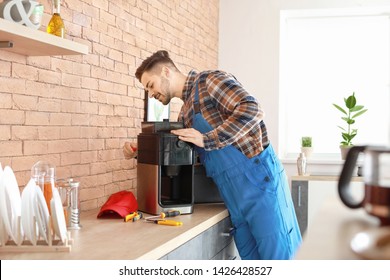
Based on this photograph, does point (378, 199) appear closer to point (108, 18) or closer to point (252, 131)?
point (252, 131)

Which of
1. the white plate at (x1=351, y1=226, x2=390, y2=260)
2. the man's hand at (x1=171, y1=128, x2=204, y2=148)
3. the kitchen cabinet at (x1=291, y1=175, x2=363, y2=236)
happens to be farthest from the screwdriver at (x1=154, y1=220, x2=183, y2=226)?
the kitchen cabinet at (x1=291, y1=175, x2=363, y2=236)

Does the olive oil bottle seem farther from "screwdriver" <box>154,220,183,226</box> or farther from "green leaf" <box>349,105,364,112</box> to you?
"green leaf" <box>349,105,364,112</box>

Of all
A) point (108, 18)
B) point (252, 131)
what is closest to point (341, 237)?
point (252, 131)

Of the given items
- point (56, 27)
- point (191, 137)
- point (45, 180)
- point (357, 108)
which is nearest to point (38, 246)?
point (45, 180)

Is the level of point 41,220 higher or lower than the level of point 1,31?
lower

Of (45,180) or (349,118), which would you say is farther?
(349,118)

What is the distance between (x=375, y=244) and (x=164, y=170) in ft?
5.49

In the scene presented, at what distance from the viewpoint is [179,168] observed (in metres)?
2.11

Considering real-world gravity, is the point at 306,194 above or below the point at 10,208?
below

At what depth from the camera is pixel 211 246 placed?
2.05 m

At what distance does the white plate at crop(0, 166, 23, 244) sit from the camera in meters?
1.36

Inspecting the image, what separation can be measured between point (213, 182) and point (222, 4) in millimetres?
2211

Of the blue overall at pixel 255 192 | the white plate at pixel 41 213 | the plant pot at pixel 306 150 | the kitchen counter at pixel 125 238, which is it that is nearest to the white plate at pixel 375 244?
the kitchen counter at pixel 125 238

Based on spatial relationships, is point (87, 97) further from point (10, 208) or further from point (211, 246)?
point (10, 208)
